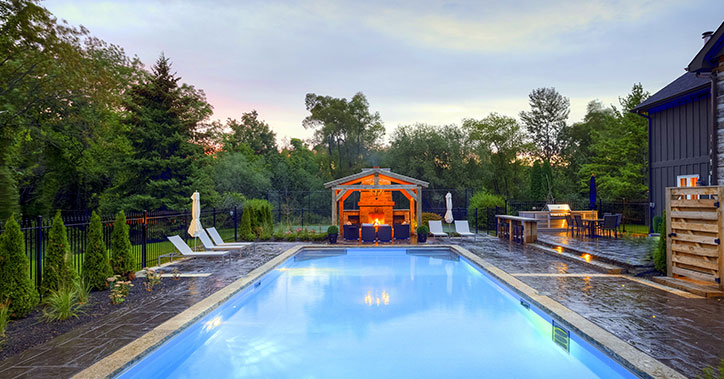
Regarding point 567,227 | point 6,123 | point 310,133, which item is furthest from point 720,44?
point 310,133

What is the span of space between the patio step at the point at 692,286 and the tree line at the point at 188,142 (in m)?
10.4

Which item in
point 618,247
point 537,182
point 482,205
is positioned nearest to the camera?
point 618,247

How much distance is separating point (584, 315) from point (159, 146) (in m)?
19.8

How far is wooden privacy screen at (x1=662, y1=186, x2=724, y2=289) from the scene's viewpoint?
19.3 feet

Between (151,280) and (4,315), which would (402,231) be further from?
(4,315)

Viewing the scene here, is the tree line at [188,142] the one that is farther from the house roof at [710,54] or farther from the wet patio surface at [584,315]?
the house roof at [710,54]

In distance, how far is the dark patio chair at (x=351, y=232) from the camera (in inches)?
549

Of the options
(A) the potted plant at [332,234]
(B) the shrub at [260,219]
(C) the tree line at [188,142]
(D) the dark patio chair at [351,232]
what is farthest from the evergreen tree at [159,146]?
(D) the dark patio chair at [351,232]

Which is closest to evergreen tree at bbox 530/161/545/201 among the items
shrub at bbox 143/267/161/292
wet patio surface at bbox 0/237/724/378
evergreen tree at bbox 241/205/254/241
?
wet patio surface at bbox 0/237/724/378

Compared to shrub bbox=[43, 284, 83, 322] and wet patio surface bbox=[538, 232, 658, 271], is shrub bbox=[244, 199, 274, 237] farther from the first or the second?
wet patio surface bbox=[538, 232, 658, 271]

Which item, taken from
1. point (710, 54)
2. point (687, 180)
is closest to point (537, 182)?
point (687, 180)

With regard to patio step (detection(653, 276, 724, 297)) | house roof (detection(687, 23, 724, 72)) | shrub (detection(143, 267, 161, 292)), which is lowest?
shrub (detection(143, 267, 161, 292))

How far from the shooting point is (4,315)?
454 centimetres

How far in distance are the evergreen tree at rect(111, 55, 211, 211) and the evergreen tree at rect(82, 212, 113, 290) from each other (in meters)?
12.7
